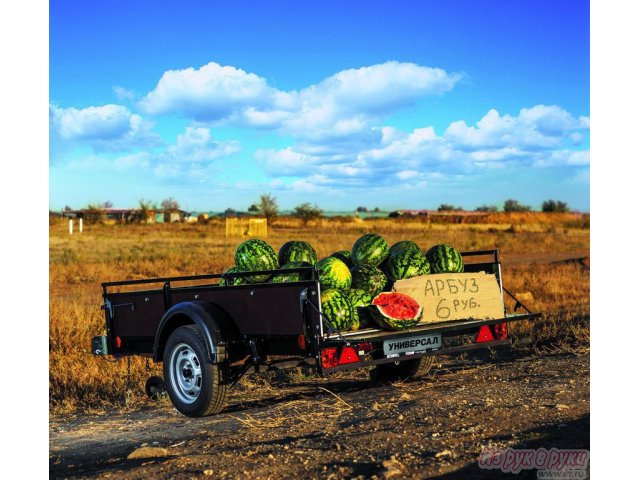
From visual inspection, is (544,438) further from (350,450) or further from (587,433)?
(350,450)

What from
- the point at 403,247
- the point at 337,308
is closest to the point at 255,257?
the point at 337,308

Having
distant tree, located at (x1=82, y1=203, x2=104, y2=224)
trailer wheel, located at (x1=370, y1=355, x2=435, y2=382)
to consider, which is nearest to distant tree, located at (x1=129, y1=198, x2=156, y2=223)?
distant tree, located at (x1=82, y1=203, x2=104, y2=224)

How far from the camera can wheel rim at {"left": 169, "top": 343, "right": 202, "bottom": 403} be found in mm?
8133

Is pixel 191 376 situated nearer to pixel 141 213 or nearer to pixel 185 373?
pixel 185 373

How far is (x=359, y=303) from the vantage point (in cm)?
833

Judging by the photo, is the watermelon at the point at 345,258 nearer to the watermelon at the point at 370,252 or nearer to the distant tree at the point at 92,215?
the watermelon at the point at 370,252

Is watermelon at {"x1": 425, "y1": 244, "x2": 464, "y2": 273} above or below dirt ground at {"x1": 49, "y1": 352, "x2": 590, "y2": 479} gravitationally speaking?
above

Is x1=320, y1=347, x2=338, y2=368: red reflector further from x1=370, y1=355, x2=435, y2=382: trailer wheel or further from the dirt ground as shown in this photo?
x1=370, y1=355, x2=435, y2=382: trailer wheel

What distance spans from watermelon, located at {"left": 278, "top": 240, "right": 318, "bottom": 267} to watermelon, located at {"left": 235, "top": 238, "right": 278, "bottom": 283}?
0.84 ft

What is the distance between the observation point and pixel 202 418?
26.8 ft

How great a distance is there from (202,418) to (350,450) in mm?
2427

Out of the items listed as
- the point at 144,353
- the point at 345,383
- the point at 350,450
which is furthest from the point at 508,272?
the point at 350,450

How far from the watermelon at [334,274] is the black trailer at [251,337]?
2.02ft

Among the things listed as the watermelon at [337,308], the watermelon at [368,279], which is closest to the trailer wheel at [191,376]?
the watermelon at [337,308]
